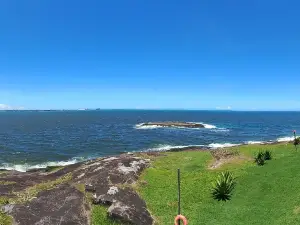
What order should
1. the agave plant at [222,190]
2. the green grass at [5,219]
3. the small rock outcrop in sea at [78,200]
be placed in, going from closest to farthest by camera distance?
the green grass at [5,219]
the small rock outcrop in sea at [78,200]
the agave plant at [222,190]

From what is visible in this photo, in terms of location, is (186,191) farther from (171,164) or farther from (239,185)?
(171,164)

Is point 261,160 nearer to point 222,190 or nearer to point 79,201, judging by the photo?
point 222,190

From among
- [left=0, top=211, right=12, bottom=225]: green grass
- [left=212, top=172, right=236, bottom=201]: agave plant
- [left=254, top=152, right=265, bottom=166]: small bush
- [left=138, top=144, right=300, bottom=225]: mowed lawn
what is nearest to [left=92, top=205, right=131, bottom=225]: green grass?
[left=138, top=144, right=300, bottom=225]: mowed lawn

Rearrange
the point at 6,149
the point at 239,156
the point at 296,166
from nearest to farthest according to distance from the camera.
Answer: the point at 296,166
the point at 239,156
the point at 6,149

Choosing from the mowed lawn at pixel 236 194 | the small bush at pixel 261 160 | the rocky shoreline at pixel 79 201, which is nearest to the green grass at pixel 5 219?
the rocky shoreline at pixel 79 201

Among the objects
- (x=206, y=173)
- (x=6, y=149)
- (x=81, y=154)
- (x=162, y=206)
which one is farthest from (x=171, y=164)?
(x=6, y=149)

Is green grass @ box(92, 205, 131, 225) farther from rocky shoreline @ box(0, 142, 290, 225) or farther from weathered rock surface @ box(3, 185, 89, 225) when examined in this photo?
weathered rock surface @ box(3, 185, 89, 225)

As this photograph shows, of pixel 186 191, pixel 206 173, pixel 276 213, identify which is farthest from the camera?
pixel 206 173

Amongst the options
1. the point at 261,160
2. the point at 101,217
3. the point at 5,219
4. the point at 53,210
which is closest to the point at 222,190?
the point at 261,160

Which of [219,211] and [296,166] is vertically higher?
[296,166]

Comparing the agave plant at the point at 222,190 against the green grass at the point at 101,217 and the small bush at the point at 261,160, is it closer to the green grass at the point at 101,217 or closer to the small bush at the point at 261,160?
the small bush at the point at 261,160
